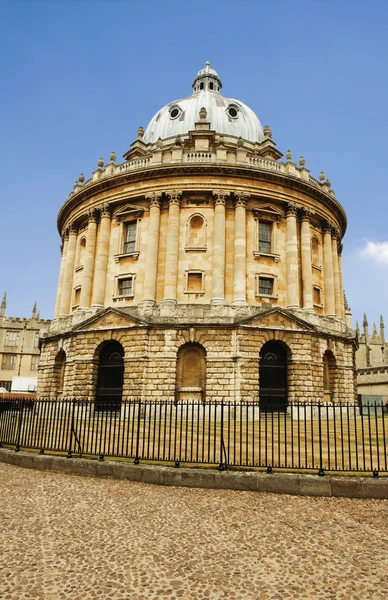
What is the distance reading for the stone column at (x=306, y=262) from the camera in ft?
84.6

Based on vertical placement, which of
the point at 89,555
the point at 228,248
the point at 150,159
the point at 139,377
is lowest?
the point at 89,555

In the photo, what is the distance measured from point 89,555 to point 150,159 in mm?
25096

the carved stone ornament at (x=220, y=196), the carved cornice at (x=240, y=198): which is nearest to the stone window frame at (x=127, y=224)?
the carved stone ornament at (x=220, y=196)

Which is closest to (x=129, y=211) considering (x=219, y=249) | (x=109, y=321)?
(x=219, y=249)

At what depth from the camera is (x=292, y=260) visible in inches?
1016

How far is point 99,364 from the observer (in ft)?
79.5

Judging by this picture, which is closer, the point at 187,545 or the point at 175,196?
the point at 187,545

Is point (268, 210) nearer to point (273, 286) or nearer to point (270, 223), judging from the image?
point (270, 223)

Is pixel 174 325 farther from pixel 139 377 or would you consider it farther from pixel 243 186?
pixel 243 186

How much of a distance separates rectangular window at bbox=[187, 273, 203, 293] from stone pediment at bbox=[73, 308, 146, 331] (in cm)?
386

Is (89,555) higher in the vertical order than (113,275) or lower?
lower

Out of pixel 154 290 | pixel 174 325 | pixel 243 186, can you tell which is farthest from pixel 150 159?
pixel 174 325

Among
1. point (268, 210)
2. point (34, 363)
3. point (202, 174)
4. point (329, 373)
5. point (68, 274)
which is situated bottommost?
point (329, 373)

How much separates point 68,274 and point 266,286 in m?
14.1
